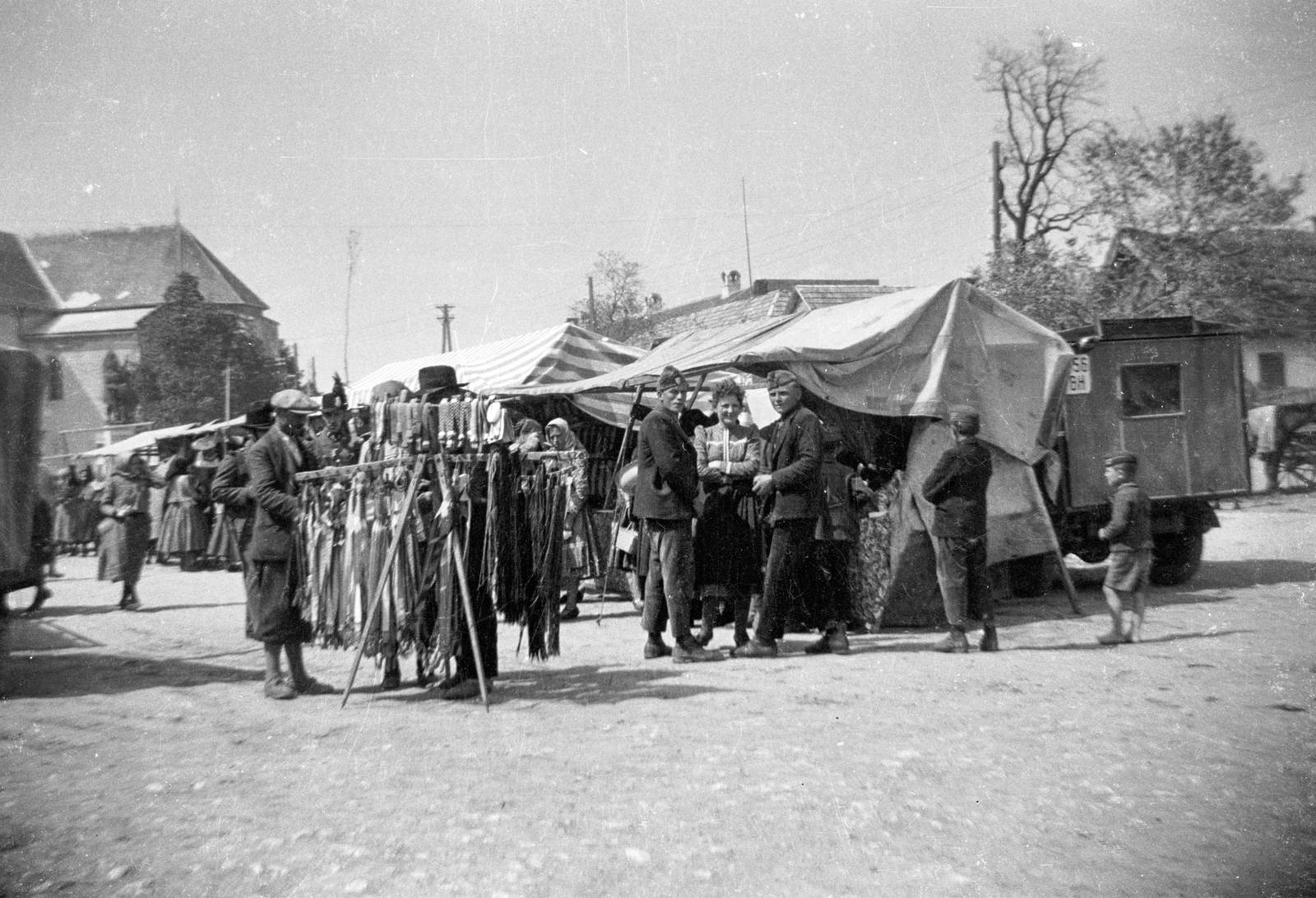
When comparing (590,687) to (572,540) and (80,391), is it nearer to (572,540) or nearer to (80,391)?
(572,540)

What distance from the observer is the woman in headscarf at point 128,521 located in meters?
12.7

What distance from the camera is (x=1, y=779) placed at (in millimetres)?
4789

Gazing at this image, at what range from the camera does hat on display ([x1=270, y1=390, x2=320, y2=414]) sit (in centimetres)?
676

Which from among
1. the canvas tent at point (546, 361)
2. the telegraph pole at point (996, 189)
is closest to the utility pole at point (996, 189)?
the telegraph pole at point (996, 189)

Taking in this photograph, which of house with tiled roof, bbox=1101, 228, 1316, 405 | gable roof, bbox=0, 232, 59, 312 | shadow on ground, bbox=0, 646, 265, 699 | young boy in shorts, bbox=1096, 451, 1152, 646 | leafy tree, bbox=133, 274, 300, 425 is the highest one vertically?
leafy tree, bbox=133, 274, 300, 425

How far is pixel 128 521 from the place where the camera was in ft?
42.7

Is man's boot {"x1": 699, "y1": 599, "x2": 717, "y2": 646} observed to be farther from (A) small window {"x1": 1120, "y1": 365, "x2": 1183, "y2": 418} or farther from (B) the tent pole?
(A) small window {"x1": 1120, "y1": 365, "x2": 1183, "y2": 418}

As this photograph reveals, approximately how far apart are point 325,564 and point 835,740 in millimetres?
3231

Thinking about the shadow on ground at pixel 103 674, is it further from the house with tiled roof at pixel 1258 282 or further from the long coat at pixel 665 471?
the house with tiled roof at pixel 1258 282

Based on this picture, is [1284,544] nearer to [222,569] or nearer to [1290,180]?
[1290,180]

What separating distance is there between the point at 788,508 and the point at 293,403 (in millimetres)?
3408

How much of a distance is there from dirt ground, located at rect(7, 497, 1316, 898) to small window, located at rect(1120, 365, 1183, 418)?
3679mm

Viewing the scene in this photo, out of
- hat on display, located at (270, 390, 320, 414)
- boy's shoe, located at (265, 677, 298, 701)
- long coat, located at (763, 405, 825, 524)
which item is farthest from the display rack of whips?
long coat, located at (763, 405, 825, 524)

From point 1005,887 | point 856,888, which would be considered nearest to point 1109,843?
point 1005,887
